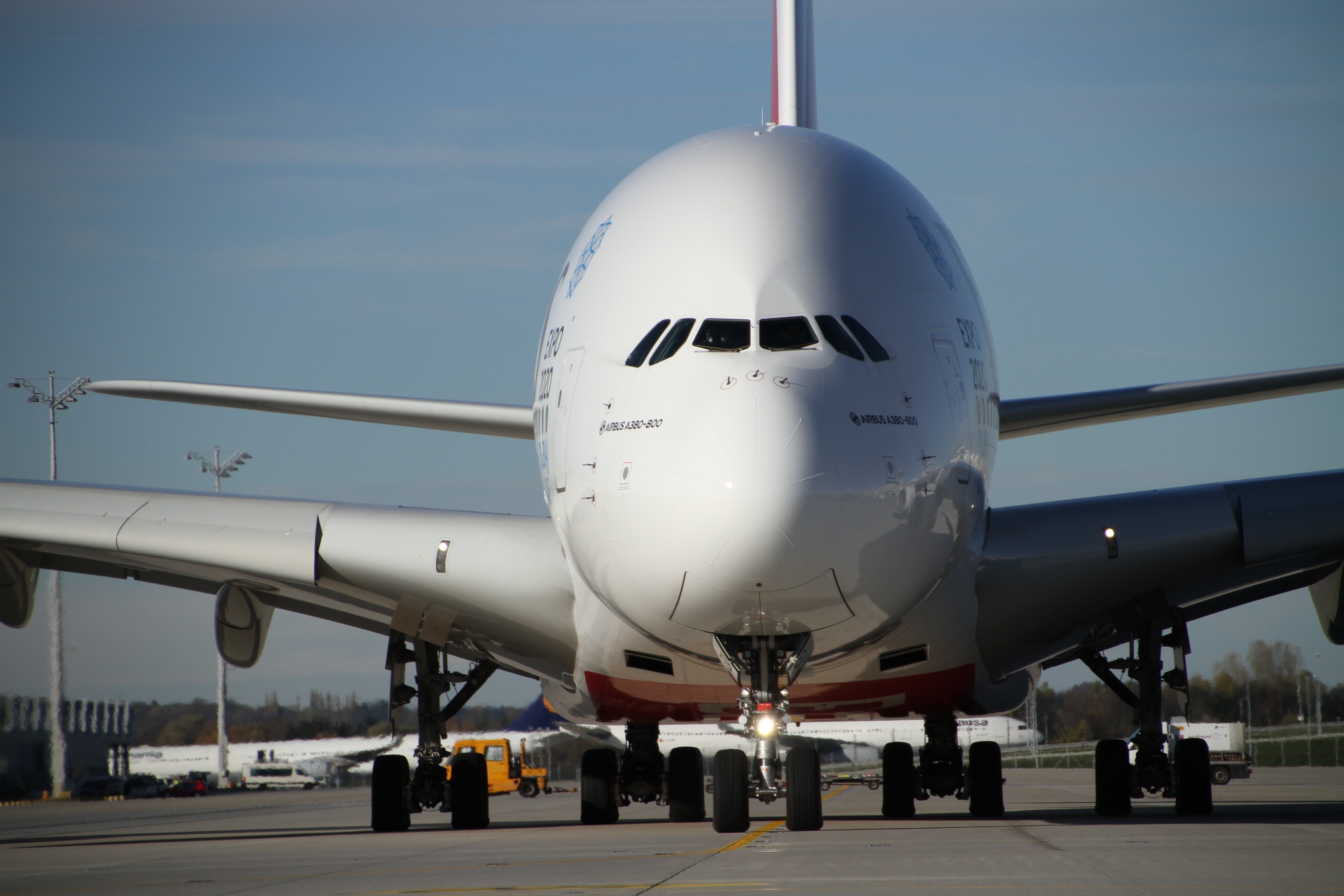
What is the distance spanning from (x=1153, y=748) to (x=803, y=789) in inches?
175

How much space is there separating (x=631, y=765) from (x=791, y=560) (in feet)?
25.7

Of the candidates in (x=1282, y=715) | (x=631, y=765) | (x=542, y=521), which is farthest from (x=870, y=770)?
(x=542, y=521)

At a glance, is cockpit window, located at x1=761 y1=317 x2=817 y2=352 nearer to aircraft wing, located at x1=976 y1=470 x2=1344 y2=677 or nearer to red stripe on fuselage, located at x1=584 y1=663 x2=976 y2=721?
aircraft wing, located at x1=976 y1=470 x2=1344 y2=677

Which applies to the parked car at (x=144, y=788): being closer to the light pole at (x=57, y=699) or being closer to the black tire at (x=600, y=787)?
the light pole at (x=57, y=699)

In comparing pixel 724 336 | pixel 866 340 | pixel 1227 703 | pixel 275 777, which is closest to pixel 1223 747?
pixel 1227 703

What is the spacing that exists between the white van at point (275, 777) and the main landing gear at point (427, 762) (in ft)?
169

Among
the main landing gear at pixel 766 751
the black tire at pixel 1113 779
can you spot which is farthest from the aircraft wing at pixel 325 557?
the black tire at pixel 1113 779

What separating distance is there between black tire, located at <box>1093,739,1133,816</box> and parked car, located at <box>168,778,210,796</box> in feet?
145

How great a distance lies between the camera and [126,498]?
13.6 m

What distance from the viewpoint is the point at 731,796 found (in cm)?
1059

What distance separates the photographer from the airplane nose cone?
8.30 meters

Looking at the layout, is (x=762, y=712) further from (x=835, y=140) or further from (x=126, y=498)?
(x=126, y=498)

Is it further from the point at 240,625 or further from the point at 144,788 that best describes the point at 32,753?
the point at 240,625

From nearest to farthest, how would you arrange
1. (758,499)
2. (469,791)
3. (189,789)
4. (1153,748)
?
(758,499), (1153,748), (469,791), (189,789)
